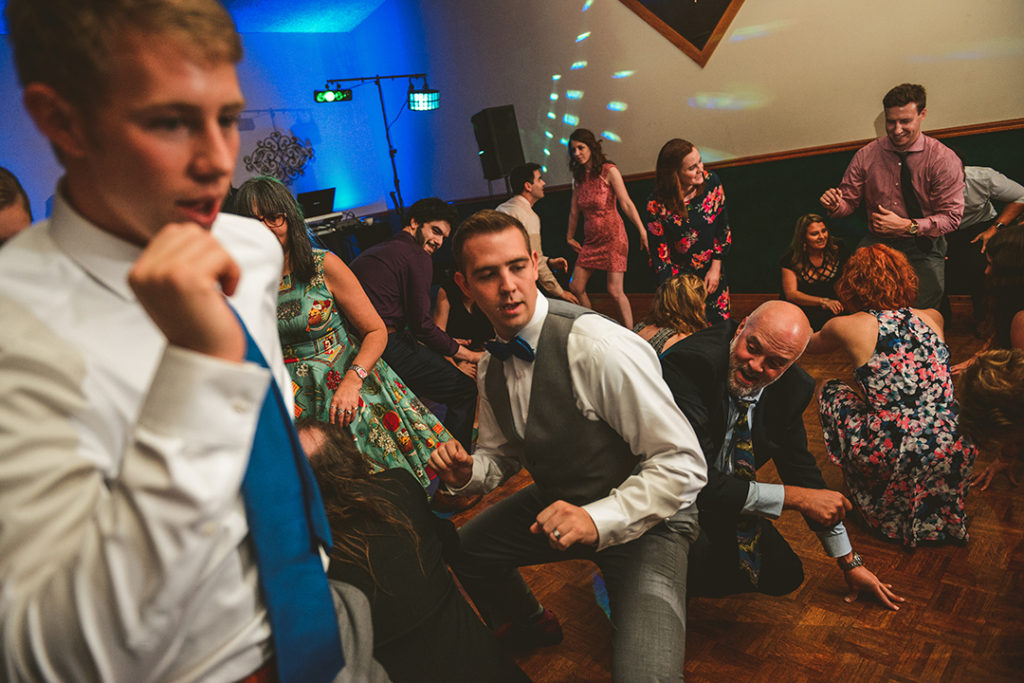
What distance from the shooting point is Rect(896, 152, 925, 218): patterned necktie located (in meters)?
3.62

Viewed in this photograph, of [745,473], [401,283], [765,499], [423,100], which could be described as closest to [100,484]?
[765,499]

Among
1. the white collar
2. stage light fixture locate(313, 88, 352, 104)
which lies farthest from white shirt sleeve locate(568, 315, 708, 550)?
stage light fixture locate(313, 88, 352, 104)

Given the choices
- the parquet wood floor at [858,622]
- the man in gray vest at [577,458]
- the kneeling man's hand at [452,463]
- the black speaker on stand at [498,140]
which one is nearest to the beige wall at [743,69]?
the black speaker on stand at [498,140]

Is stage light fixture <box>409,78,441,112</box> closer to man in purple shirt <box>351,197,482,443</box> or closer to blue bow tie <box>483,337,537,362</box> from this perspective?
man in purple shirt <box>351,197,482,443</box>

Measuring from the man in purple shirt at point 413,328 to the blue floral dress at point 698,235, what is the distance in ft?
5.33

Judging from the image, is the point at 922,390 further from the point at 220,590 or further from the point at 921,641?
the point at 220,590

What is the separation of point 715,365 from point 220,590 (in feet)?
5.15

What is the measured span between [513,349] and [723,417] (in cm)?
72

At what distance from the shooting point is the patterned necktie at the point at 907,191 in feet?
11.9

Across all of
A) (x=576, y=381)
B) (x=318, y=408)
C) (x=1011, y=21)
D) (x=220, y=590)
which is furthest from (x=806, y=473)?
(x=1011, y=21)

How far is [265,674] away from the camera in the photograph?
0.64 meters

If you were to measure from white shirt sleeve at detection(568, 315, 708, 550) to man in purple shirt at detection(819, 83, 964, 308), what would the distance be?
8.82 feet

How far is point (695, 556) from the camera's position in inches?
70.6

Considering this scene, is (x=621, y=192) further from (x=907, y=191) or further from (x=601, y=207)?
(x=907, y=191)
